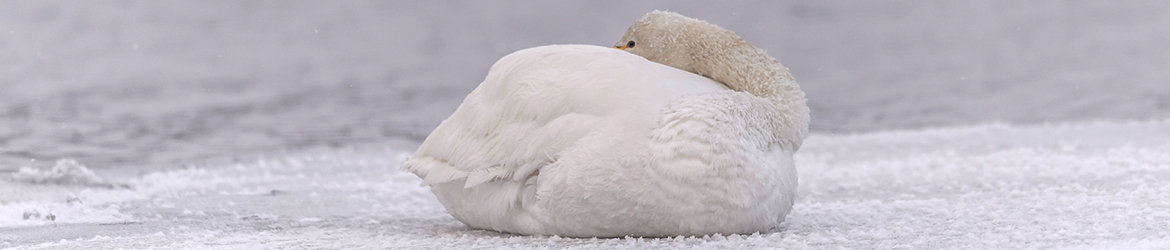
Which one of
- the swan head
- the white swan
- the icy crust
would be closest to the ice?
the icy crust

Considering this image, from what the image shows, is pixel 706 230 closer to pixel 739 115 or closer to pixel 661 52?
pixel 739 115

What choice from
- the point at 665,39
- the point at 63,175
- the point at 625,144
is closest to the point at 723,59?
the point at 665,39

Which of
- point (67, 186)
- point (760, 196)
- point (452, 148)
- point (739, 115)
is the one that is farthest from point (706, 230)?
point (67, 186)

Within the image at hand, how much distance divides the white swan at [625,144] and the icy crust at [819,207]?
0.08m

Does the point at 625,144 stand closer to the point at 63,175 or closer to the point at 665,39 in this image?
the point at 665,39

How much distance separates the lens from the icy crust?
7.75 feet

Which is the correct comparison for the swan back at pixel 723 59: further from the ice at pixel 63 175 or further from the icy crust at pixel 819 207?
the ice at pixel 63 175

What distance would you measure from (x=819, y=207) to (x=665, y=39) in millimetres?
979

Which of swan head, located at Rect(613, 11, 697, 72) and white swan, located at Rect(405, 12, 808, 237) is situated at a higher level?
swan head, located at Rect(613, 11, 697, 72)

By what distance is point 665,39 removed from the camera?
2.76m

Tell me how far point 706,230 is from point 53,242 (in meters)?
1.88

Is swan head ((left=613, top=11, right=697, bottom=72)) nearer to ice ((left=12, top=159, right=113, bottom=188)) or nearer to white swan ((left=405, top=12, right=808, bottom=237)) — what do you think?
white swan ((left=405, top=12, right=808, bottom=237))

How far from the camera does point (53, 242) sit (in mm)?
2539

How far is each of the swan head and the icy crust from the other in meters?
0.63
